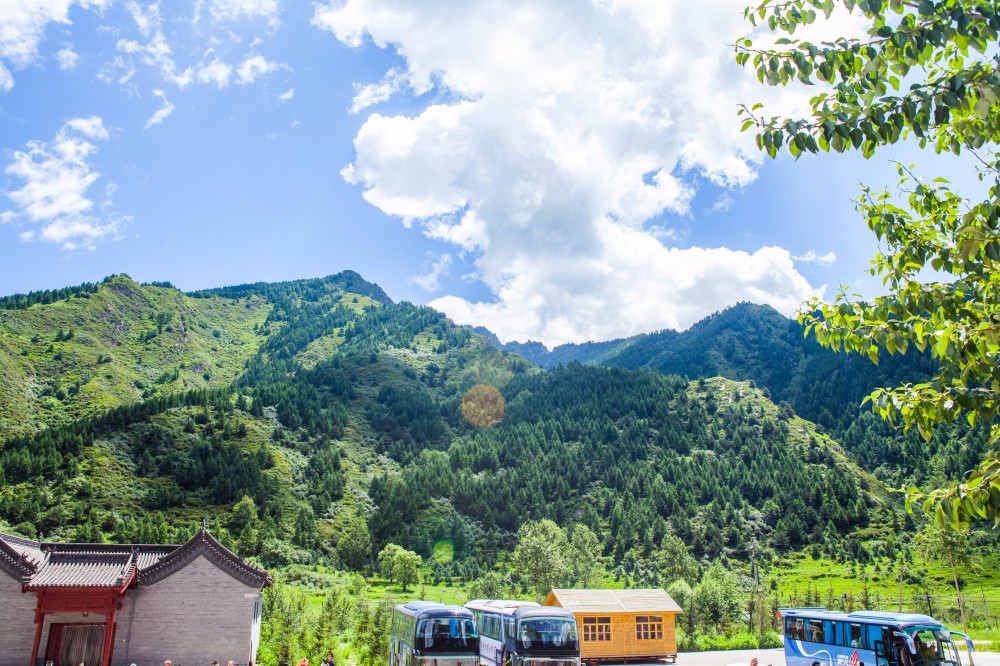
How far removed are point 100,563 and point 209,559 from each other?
644 cm

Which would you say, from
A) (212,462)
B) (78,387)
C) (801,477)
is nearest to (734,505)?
(801,477)

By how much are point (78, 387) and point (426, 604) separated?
206 m

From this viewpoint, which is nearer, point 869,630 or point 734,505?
point 869,630

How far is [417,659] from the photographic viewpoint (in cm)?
2823

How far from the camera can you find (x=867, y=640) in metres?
28.0

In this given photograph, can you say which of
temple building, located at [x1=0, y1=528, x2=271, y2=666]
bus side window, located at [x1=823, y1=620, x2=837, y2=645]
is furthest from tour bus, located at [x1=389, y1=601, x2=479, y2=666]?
bus side window, located at [x1=823, y1=620, x2=837, y2=645]

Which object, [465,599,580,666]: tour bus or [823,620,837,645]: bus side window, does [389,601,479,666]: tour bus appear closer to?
[465,599,580,666]: tour bus

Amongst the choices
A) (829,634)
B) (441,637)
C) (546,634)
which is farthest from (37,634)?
(829,634)

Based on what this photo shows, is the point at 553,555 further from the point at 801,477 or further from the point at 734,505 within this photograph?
the point at 801,477

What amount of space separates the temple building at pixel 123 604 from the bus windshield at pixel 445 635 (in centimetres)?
1611

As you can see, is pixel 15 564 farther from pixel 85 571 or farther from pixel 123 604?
pixel 123 604

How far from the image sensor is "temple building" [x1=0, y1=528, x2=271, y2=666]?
35094 millimetres

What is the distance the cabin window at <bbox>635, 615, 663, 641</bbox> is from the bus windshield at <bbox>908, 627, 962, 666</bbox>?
23.3 m

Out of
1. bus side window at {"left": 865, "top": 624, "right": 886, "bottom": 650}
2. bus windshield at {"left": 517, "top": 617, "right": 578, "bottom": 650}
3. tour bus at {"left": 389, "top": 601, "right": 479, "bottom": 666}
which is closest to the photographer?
bus side window at {"left": 865, "top": 624, "right": 886, "bottom": 650}
